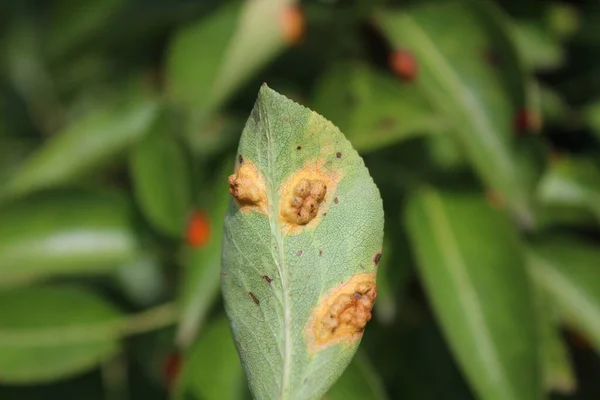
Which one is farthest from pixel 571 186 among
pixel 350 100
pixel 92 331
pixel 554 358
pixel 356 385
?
pixel 92 331

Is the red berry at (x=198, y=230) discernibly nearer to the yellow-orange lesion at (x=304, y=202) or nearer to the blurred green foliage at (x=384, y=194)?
the blurred green foliage at (x=384, y=194)

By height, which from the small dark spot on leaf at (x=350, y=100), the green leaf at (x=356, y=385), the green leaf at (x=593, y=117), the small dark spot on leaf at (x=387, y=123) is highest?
the small dark spot on leaf at (x=350, y=100)

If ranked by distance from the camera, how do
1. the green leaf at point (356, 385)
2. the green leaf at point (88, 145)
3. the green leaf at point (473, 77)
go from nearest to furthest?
the green leaf at point (356, 385)
the green leaf at point (473, 77)
the green leaf at point (88, 145)

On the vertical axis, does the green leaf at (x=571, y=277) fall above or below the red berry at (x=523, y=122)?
below

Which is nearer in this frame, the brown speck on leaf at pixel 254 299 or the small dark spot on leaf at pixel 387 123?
the brown speck on leaf at pixel 254 299

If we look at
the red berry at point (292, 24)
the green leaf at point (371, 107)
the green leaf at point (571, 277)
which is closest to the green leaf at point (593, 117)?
the green leaf at point (571, 277)

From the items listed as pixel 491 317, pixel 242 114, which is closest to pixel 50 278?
pixel 242 114

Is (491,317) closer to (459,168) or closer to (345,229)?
(459,168)
